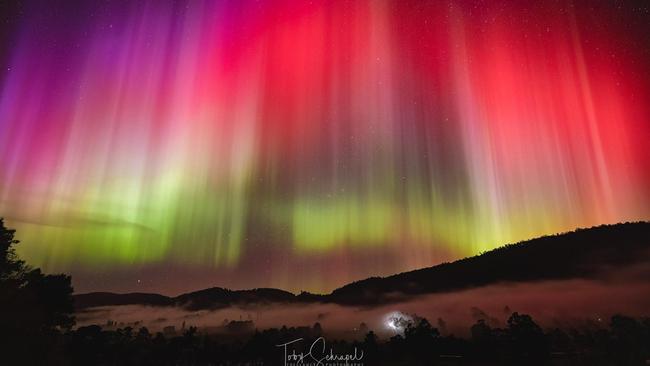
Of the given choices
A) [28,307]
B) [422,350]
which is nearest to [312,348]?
[28,307]

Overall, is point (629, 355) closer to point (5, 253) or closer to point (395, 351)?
point (395, 351)

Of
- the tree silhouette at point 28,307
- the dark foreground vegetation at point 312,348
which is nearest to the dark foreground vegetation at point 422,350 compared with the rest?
the dark foreground vegetation at point 312,348

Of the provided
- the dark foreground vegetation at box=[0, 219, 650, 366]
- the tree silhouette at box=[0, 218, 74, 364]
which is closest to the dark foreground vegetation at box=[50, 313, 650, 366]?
the dark foreground vegetation at box=[0, 219, 650, 366]

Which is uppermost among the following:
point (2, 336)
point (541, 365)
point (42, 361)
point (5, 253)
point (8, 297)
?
point (5, 253)

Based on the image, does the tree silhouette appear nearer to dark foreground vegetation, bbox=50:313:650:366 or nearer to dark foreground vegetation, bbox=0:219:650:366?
dark foreground vegetation, bbox=0:219:650:366

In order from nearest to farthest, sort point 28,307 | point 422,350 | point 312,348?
point 28,307
point 312,348
point 422,350

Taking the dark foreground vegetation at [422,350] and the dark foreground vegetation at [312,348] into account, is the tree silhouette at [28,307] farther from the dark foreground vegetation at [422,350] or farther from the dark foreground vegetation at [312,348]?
the dark foreground vegetation at [422,350]

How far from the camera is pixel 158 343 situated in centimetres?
14188

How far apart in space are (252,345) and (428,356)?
180 ft

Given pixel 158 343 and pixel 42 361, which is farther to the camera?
pixel 158 343


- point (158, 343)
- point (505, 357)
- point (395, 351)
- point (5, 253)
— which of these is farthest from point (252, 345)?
point (5, 253)

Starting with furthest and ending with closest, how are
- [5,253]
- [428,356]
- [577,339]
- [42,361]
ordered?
1. [577,339]
2. [428,356]
3. [5,253]
4. [42,361]

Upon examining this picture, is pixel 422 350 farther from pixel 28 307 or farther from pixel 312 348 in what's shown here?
pixel 28 307

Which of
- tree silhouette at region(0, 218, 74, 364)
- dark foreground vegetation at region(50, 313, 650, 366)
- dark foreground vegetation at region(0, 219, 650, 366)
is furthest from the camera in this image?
dark foreground vegetation at region(50, 313, 650, 366)
